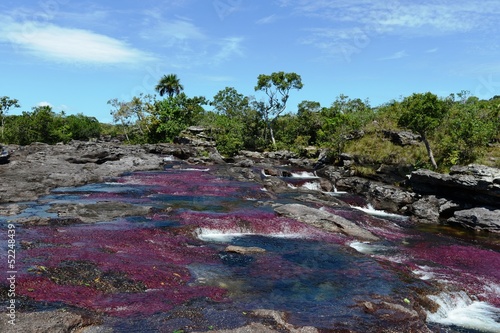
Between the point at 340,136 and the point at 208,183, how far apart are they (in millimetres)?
37065

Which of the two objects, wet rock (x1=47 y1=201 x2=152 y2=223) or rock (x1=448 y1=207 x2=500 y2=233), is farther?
rock (x1=448 y1=207 x2=500 y2=233)

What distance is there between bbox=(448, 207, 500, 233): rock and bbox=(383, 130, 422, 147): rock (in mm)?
26252

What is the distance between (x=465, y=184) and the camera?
125ft

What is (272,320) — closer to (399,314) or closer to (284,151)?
(399,314)

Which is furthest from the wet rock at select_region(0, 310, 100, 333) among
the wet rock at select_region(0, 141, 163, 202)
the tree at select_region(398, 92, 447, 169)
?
the tree at select_region(398, 92, 447, 169)

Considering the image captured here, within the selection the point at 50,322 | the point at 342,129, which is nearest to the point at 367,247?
the point at 50,322

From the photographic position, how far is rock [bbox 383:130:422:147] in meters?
62.1

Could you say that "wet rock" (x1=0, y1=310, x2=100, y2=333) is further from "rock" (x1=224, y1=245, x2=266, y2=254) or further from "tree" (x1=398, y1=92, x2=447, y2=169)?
"tree" (x1=398, y1=92, x2=447, y2=169)

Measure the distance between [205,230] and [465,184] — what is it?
2800cm

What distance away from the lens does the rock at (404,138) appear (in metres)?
62.1

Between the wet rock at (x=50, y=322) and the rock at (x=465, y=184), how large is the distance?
3754 centimetres

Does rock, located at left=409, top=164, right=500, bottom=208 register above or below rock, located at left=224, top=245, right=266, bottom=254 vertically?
above

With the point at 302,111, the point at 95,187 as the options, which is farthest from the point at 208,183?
the point at 302,111

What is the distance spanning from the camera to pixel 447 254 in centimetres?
2614
